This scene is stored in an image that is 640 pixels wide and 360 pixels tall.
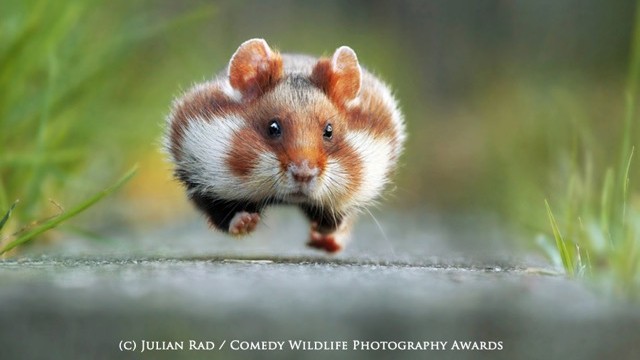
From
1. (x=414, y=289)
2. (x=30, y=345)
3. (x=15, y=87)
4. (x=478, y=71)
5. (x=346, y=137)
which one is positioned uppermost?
(x=478, y=71)

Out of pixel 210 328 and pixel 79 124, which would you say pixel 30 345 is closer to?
pixel 210 328

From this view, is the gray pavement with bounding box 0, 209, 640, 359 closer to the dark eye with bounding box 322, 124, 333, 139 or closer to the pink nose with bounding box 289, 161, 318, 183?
A: the pink nose with bounding box 289, 161, 318, 183

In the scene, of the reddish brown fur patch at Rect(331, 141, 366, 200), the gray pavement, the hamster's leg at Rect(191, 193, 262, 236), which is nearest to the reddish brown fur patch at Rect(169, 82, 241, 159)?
the hamster's leg at Rect(191, 193, 262, 236)

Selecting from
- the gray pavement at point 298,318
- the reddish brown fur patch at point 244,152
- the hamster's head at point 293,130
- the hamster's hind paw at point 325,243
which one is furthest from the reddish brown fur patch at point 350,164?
the gray pavement at point 298,318

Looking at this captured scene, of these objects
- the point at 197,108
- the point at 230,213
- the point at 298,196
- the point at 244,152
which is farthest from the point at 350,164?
the point at 197,108

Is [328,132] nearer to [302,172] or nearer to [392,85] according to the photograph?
[302,172]

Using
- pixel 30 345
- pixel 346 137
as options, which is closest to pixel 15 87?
pixel 346 137
